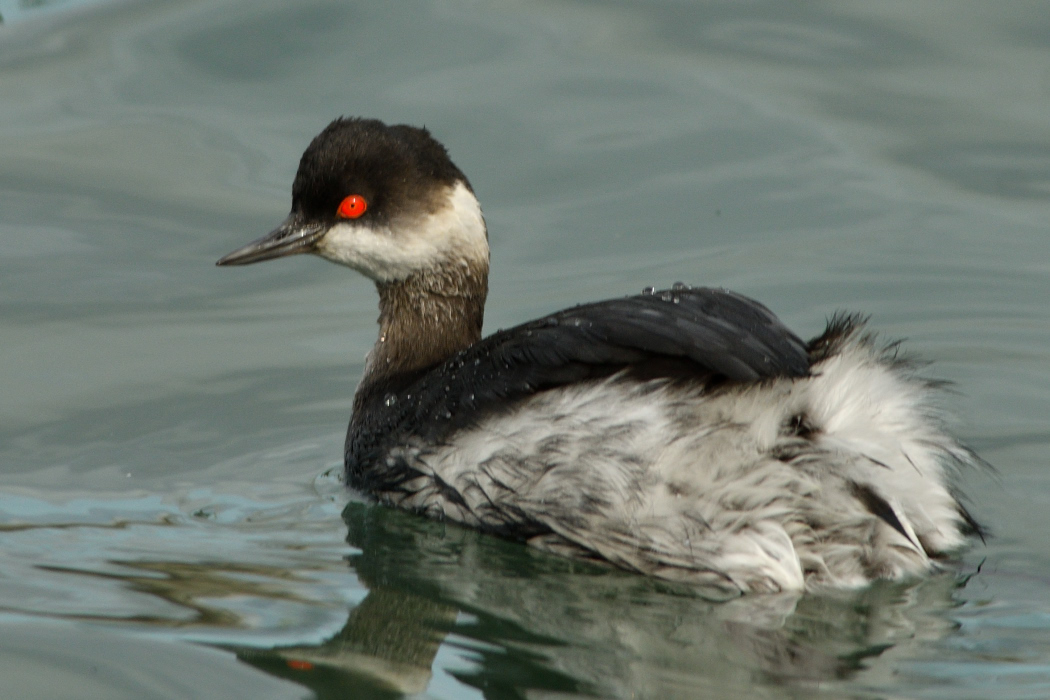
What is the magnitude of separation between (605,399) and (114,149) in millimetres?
4404

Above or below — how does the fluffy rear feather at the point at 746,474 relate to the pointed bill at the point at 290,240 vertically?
below

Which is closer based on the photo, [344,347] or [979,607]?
[979,607]

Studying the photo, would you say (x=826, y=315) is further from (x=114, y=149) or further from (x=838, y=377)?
(x=114, y=149)

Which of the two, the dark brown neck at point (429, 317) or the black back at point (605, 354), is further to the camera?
the dark brown neck at point (429, 317)

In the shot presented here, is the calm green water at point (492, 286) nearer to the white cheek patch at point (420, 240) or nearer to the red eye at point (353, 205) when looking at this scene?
the white cheek patch at point (420, 240)

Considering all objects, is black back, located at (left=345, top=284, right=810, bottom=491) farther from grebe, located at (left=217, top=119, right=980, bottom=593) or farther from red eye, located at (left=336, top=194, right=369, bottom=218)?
red eye, located at (left=336, top=194, right=369, bottom=218)

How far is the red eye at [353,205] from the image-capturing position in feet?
17.5

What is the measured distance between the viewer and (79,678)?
3854 mm

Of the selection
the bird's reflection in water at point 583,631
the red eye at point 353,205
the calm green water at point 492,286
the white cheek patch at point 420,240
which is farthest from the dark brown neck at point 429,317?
the bird's reflection in water at point 583,631

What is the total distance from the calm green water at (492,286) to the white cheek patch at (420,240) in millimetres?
726

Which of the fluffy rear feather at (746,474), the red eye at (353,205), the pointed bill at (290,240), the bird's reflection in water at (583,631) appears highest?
the red eye at (353,205)

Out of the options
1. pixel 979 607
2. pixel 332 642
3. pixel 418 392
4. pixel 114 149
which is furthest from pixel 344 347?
pixel 979 607

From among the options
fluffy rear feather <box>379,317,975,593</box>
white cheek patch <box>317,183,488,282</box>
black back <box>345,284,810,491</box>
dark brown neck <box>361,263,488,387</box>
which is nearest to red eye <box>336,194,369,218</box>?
white cheek patch <box>317,183,488,282</box>

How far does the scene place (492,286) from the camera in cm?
711
